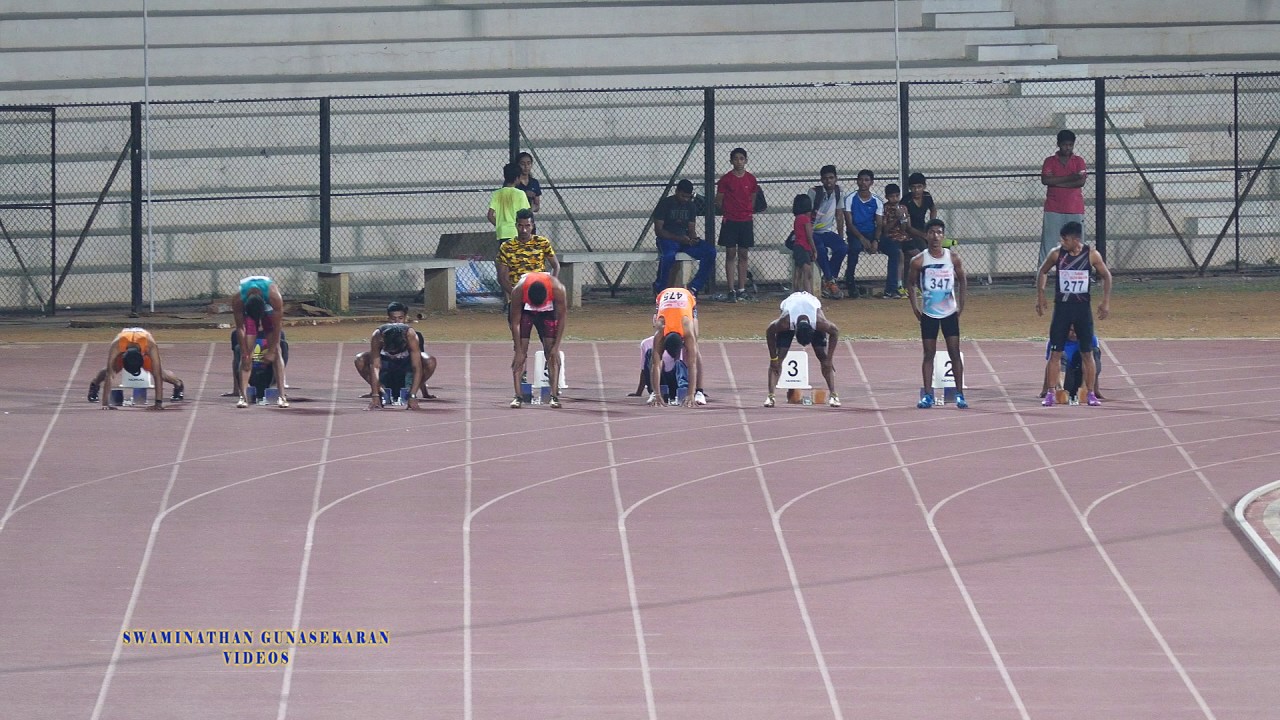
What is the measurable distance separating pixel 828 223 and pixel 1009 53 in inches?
233

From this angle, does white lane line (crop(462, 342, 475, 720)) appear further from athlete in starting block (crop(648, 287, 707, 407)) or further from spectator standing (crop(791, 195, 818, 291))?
spectator standing (crop(791, 195, 818, 291))

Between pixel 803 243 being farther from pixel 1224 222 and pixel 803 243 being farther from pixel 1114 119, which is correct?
pixel 1224 222

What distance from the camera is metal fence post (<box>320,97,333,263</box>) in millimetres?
23094

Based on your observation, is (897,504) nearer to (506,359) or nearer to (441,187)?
(506,359)

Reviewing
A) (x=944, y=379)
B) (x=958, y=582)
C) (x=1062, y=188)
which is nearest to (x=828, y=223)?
(x=1062, y=188)

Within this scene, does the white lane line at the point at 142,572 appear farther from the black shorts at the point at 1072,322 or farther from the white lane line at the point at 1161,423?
the black shorts at the point at 1072,322

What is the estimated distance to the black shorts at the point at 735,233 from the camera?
23.4 meters

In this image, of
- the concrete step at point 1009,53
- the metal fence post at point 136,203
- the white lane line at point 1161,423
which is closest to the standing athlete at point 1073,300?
the white lane line at point 1161,423

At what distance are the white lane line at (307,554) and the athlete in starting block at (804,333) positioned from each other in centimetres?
356

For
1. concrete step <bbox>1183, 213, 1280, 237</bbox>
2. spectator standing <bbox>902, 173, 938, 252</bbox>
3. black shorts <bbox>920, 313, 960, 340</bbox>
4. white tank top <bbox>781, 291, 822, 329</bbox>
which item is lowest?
black shorts <bbox>920, 313, 960, 340</bbox>

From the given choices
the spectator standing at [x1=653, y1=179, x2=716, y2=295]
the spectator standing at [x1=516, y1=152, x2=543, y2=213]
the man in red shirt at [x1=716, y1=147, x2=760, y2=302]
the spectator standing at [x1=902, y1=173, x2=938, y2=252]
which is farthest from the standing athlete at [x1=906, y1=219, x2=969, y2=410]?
the man in red shirt at [x1=716, y1=147, x2=760, y2=302]

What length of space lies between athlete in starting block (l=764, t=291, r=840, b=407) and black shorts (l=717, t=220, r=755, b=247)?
6.63m

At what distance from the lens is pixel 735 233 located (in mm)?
23453

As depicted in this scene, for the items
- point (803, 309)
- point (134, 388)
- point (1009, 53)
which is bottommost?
point (134, 388)
